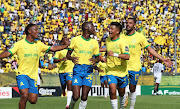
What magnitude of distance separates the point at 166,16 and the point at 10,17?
45.2ft

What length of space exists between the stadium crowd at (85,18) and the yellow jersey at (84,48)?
1843 centimetres

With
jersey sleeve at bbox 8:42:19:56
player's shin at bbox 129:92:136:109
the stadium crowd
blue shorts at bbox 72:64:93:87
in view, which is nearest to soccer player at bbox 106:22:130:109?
blue shorts at bbox 72:64:93:87

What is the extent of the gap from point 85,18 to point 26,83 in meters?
24.2

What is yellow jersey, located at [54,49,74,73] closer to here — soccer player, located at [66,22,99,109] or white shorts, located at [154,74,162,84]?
soccer player, located at [66,22,99,109]

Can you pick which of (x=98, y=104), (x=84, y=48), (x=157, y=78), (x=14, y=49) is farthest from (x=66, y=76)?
(x=157, y=78)

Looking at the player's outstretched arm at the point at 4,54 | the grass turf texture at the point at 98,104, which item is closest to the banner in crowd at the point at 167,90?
the grass turf texture at the point at 98,104

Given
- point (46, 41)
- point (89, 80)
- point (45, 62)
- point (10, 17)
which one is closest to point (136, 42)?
point (89, 80)

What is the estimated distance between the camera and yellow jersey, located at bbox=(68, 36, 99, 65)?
10.5 m

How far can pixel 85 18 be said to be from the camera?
33.5 meters

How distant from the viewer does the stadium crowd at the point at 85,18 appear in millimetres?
30859

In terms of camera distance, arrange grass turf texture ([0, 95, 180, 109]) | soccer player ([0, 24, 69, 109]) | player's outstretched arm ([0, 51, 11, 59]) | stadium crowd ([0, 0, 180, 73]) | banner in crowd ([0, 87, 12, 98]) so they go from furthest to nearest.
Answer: stadium crowd ([0, 0, 180, 73]), banner in crowd ([0, 87, 12, 98]), grass turf texture ([0, 95, 180, 109]), soccer player ([0, 24, 69, 109]), player's outstretched arm ([0, 51, 11, 59])

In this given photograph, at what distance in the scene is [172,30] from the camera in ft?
109

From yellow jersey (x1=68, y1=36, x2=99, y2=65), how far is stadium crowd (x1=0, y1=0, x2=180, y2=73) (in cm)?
1843

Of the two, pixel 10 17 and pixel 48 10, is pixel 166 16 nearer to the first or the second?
pixel 48 10
